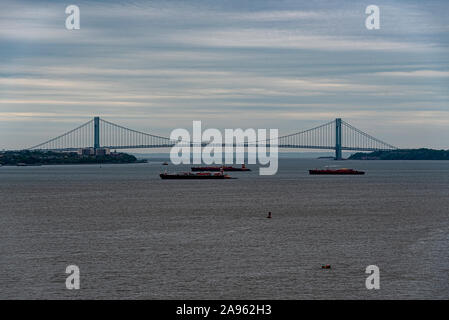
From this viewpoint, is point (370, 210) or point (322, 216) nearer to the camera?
point (322, 216)

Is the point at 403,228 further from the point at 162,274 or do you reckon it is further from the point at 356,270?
the point at 162,274

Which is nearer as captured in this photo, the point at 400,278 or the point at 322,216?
the point at 400,278

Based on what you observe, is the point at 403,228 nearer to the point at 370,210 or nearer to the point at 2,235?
the point at 370,210

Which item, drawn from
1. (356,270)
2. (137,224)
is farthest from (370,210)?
(356,270)

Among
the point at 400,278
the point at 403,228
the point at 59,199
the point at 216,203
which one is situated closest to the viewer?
the point at 400,278

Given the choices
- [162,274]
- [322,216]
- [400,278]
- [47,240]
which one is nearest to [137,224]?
[47,240]
